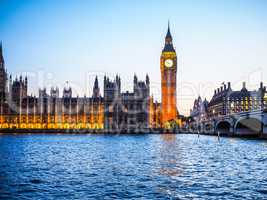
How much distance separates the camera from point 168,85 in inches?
6471

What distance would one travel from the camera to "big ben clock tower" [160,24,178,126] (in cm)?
15950

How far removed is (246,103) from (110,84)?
58161mm

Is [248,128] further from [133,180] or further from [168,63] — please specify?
[133,180]

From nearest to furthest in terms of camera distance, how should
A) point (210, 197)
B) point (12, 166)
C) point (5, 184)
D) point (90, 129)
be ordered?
1. point (210, 197)
2. point (5, 184)
3. point (12, 166)
4. point (90, 129)

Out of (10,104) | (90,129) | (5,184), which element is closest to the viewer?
(5,184)

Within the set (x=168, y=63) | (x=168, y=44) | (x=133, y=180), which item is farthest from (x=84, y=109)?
(x=133, y=180)

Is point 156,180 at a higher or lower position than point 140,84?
lower

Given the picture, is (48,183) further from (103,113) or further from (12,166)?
(103,113)

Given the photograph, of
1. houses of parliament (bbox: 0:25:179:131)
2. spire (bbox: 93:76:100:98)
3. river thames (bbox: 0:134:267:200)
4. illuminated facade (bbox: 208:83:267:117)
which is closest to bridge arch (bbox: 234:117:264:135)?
houses of parliament (bbox: 0:25:179:131)

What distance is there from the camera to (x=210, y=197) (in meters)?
19.9

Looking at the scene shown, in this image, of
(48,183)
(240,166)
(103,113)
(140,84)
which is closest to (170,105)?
(140,84)

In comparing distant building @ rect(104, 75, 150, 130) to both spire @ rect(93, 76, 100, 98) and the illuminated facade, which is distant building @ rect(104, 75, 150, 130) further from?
the illuminated facade

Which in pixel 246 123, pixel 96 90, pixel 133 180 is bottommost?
pixel 133 180

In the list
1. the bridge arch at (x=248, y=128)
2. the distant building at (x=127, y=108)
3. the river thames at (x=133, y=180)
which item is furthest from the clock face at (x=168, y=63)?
the river thames at (x=133, y=180)
